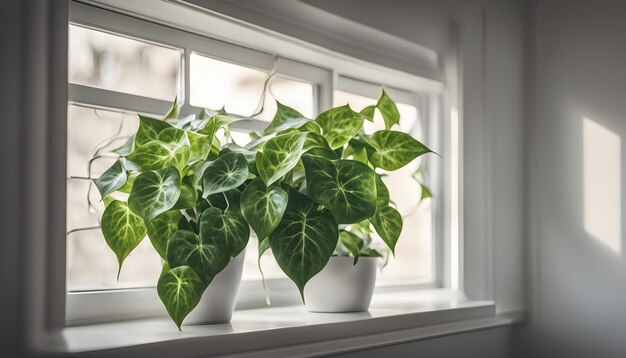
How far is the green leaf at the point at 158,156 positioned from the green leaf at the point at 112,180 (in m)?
0.03

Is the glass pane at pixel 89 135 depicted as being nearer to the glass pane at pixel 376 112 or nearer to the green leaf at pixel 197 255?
the green leaf at pixel 197 255

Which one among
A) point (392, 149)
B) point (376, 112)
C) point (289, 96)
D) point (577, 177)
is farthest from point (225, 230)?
point (577, 177)

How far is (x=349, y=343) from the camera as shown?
1299 mm

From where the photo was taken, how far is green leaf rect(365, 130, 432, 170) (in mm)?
1368

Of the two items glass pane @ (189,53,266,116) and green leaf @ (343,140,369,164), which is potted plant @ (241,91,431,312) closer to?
green leaf @ (343,140,369,164)

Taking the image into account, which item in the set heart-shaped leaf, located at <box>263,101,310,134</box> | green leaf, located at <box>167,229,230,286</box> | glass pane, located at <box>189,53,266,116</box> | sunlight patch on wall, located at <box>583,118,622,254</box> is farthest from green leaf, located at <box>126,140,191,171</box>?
sunlight patch on wall, located at <box>583,118,622,254</box>

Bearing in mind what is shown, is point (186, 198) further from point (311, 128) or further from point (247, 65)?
point (247, 65)

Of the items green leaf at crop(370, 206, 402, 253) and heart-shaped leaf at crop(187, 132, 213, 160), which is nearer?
heart-shaped leaf at crop(187, 132, 213, 160)

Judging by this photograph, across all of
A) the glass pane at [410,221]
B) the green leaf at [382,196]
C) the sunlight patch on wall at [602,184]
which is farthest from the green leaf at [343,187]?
the sunlight patch on wall at [602,184]

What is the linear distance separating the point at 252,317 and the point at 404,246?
72 centimetres

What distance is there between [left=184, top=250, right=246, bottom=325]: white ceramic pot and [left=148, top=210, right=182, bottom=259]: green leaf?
0.37 feet

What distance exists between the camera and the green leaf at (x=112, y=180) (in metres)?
1.09

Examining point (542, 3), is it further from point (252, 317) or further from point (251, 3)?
point (252, 317)

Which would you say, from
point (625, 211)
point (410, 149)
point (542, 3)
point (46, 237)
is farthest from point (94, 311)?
point (542, 3)
